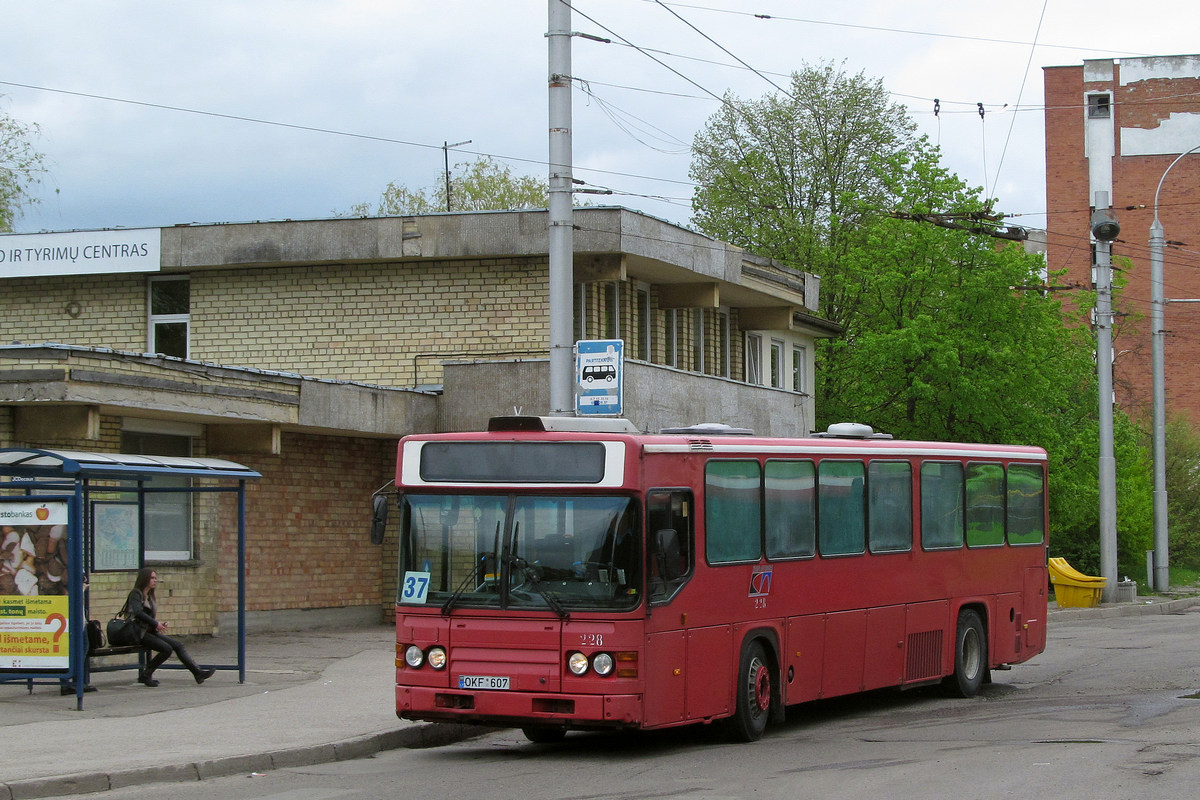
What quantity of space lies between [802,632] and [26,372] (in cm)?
883

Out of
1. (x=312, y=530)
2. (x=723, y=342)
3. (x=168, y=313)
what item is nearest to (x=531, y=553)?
(x=312, y=530)

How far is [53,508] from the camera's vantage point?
1334 centimetres

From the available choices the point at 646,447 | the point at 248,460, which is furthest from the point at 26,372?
the point at 646,447

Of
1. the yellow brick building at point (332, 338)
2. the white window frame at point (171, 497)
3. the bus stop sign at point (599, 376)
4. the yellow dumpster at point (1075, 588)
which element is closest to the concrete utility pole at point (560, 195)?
the bus stop sign at point (599, 376)

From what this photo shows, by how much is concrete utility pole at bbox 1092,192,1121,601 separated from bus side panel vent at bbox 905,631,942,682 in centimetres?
1652

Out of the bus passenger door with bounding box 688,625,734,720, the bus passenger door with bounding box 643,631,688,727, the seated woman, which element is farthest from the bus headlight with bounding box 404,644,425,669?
the seated woman

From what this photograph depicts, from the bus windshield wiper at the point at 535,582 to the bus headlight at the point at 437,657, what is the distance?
34.9 inches

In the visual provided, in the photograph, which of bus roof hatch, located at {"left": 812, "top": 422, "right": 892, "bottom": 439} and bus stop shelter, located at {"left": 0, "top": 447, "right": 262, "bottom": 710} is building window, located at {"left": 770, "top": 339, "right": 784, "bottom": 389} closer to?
bus roof hatch, located at {"left": 812, "top": 422, "right": 892, "bottom": 439}

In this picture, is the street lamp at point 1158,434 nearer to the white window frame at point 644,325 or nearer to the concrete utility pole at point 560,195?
the white window frame at point 644,325

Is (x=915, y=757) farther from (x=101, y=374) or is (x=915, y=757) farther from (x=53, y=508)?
(x=101, y=374)

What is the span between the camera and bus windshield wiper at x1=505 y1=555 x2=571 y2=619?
11.1 metres

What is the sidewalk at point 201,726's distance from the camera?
33.1 feet

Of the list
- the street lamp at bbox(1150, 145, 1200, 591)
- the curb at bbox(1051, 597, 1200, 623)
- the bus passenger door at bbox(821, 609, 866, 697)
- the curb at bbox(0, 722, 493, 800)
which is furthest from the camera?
the street lamp at bbox(1150, 145, 1200, 591)

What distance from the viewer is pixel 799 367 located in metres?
36.9
